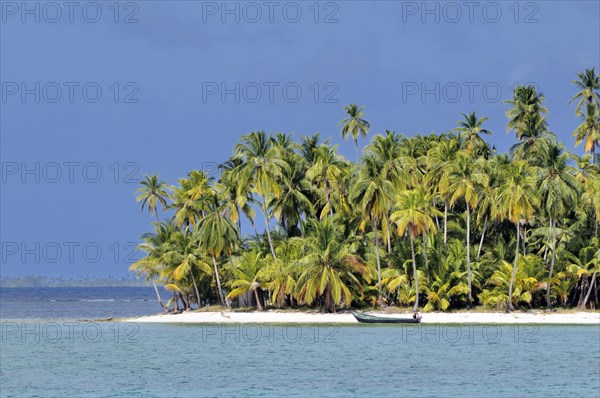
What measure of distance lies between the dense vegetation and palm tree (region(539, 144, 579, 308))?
0.11 meters

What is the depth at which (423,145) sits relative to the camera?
80250 millimetres

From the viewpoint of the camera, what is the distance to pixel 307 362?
4166 centimetres

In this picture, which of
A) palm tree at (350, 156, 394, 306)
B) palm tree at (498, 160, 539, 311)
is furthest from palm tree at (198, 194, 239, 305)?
palm tree at (498, 160, 539, 311)

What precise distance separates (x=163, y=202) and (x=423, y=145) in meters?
26.1

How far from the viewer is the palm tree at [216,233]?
71.1 m

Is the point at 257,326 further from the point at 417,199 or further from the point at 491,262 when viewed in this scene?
the point at 491,262

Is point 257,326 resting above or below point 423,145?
below

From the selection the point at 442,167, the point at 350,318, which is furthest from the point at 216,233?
the point at 442,167

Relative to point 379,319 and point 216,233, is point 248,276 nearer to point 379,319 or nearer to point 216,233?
point 216,233

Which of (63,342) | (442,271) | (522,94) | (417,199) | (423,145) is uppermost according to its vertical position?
(522,94)

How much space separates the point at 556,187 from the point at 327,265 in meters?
18.9

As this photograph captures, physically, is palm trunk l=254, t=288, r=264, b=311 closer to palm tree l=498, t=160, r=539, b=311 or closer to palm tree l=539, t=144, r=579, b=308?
palm tree l=498, t=160, r=539, b=311

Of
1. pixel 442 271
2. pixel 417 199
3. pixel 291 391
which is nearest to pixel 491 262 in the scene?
pixel 442 271

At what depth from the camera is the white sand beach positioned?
62094 millimetres
